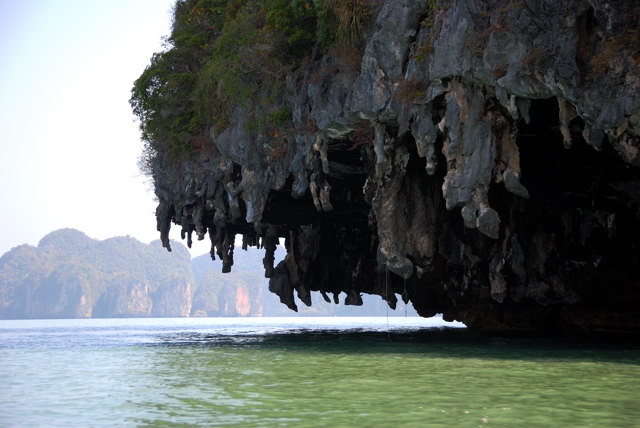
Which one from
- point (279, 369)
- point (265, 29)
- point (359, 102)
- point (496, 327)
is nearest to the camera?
point (279, 369)

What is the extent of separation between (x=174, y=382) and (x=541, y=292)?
2057 centimetres

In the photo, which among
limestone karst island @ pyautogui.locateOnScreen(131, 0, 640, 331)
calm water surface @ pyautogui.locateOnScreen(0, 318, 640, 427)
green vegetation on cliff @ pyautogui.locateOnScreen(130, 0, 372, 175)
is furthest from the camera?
green vegetation on cliff @ pyautogui.locateOnScreen(130, 0, 372, 175)

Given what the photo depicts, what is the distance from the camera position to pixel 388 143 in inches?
869

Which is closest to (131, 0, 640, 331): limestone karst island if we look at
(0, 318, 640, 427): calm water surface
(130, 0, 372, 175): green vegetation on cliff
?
(130, 0, 372, 175): green vegetation on cliff

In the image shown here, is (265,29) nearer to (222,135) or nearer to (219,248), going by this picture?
(222,135)

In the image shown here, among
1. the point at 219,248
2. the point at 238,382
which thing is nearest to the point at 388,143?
the point at 238,382

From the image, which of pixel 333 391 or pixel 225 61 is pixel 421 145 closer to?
pixel 333 391

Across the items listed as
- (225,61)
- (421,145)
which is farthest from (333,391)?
(225,61)

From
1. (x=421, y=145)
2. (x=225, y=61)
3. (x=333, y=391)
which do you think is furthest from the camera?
(x=225, y=61)

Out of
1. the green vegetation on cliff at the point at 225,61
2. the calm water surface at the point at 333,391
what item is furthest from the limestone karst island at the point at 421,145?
the calm water surface at the point at 333,391

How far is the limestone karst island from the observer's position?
653 inches

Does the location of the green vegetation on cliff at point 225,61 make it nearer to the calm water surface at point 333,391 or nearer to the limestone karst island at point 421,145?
the limestone karst island at point 421,145

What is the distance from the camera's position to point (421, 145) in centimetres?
1978

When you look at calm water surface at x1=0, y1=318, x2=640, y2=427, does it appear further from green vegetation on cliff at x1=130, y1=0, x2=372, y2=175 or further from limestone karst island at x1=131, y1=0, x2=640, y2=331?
green vegetation on cliff at x1=130, y1=0, x2=372, y2=175
